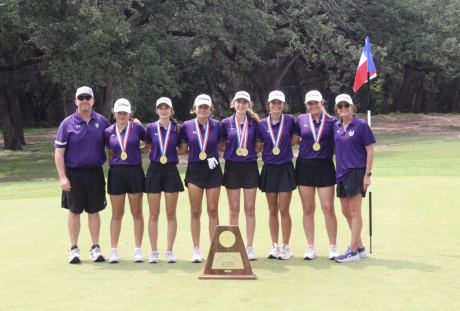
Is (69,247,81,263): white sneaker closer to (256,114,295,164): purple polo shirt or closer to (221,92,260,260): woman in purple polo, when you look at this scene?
(221,92,260,260): woman in purple polo

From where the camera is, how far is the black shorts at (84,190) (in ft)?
19.0

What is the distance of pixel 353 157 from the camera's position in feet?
18.4

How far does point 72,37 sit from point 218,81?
23.5 m

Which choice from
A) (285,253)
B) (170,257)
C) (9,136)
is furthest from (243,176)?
(9,136)

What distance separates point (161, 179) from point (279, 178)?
1.30 metres

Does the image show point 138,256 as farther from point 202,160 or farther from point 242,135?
point 242,135

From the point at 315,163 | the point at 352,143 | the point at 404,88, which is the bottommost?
the point at 315,163

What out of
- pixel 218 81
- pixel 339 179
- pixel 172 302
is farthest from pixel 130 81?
pixel 218 81

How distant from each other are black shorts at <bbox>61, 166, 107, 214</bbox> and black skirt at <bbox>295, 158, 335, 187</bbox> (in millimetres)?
2312

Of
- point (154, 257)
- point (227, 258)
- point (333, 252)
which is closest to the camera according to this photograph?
point (227, 258)

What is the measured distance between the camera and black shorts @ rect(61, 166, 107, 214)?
19.0ft

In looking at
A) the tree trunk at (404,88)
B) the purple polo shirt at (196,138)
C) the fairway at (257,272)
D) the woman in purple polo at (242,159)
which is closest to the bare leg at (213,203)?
the woman in purple polo at (242,159)

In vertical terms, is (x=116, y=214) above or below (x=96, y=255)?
above

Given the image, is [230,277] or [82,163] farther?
[82,163]
